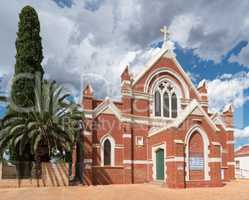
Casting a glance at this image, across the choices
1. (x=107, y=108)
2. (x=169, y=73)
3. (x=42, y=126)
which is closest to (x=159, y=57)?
(x=169, y=73)

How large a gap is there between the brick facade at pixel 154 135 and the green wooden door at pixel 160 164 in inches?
20.2

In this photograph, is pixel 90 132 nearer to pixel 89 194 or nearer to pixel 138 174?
pixel 138 174

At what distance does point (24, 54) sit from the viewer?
2891 cm

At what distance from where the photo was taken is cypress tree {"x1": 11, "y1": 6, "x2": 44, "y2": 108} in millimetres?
27844

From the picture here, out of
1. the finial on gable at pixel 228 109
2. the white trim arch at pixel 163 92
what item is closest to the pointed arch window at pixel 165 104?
the white trim arch at pixel 163 92

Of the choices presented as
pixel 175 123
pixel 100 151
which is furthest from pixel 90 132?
pixel 175 123

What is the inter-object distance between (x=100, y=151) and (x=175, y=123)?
780 centimetres

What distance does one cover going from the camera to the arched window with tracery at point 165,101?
3309 centimetres

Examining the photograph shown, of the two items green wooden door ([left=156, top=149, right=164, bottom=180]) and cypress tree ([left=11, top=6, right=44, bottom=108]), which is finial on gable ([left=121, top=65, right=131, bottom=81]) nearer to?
green wooden door ([left=156, top=149, right=164, bottom=180])

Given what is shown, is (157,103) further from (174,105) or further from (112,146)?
(112,146)

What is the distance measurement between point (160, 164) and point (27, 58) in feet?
52.2

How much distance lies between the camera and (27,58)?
28.8 m

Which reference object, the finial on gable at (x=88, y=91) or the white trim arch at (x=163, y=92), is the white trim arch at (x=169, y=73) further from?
the finial on gable at (x=88, y=91)

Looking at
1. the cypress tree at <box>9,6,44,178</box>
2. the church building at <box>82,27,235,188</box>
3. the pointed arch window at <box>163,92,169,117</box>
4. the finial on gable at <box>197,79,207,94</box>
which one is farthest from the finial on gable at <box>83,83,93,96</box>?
the finial on gable at <box>197,79,207,94</box>
